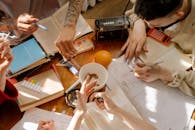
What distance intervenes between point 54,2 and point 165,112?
3.17 ft

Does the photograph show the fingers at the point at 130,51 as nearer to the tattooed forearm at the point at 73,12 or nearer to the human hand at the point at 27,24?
the tattooed forearm at the point at 73,12

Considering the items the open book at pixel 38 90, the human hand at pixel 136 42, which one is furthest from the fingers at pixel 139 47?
the open book at pixel 38 90

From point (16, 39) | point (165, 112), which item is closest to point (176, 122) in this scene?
point (165, 112)

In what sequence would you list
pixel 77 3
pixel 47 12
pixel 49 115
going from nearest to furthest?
pixel 49 115, pixel 77 3, pixel 47 12

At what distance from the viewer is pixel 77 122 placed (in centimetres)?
104

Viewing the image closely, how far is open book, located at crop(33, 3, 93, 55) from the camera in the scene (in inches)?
50.4

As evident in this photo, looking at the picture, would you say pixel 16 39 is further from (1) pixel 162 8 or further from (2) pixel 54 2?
(1) pixel 162 8

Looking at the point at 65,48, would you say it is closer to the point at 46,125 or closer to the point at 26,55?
the point at 26,55

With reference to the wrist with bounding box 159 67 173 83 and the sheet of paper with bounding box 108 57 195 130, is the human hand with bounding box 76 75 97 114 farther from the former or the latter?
the wrist with bounding box 159 67 173 83

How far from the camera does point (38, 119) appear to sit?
1.15 metres

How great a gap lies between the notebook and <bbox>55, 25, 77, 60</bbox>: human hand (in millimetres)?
81

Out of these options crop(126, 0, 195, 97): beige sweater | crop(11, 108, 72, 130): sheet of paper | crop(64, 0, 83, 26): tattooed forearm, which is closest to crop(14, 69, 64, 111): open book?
crop(11, 108, 72, 130): sheet of paper

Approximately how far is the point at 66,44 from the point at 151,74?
15.7 inches

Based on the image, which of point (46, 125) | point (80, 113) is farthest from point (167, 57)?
point (46, 125)
